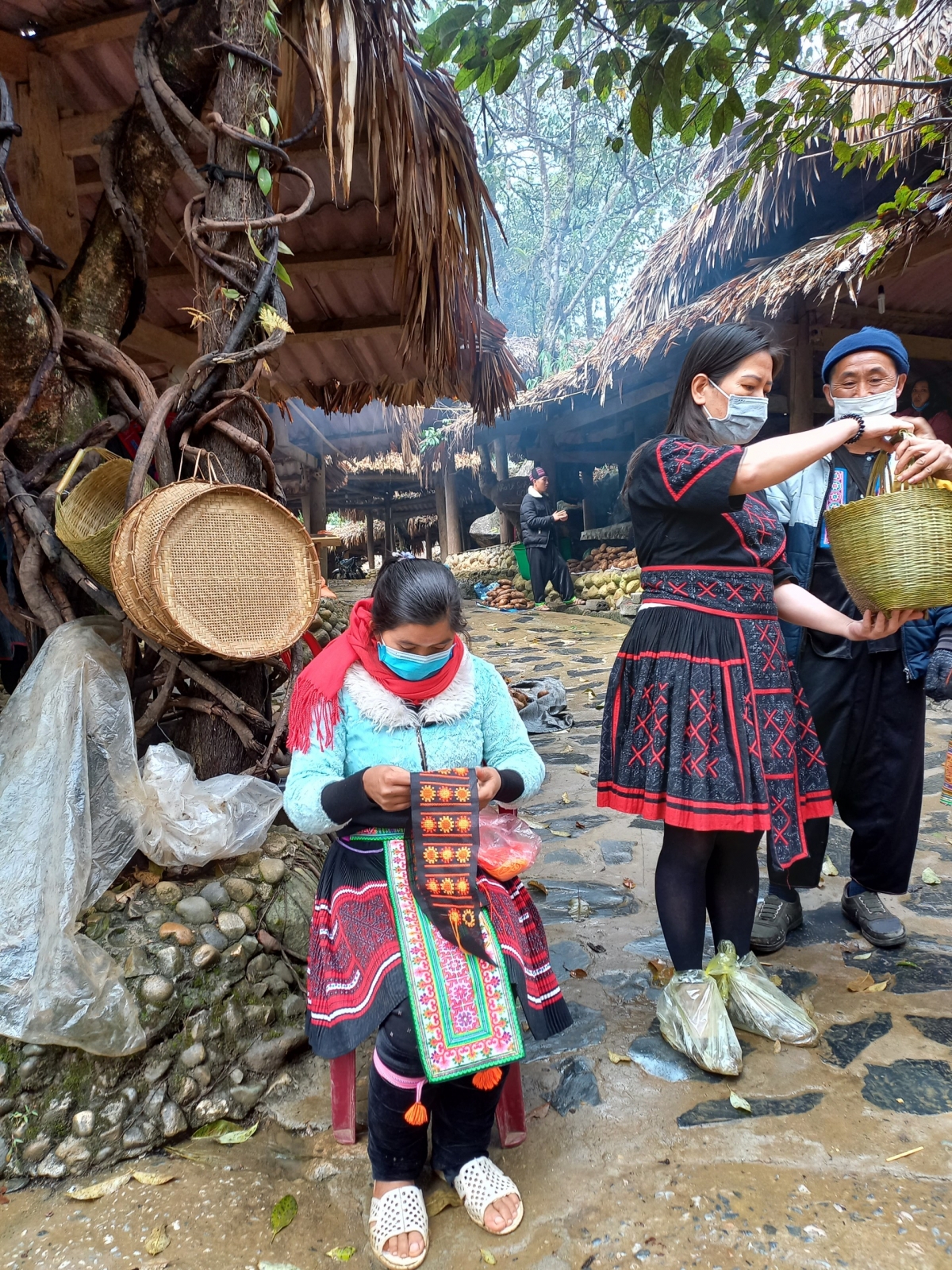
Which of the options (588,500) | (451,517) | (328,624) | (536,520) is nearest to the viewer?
(328,624)

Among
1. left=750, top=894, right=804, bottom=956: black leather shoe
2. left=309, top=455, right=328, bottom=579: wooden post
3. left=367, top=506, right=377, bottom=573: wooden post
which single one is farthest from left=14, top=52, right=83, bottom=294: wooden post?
left=367, top=506, right=377, bottom=573: wooden post

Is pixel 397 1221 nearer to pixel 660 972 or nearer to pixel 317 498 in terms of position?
pixel 660 972

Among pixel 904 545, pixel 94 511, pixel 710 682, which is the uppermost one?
pixel 94 511

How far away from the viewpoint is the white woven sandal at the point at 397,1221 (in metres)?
1.36

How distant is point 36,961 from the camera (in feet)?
5.26

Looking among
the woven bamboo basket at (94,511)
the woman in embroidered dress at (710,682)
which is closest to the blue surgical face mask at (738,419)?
the woman in embroidered dress at (710,682)

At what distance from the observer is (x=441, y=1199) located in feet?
4.96

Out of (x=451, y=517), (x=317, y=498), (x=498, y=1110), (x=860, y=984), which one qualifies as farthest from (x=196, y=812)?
(x=451, y=517)

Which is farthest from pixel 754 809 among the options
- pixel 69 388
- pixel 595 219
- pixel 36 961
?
pixel 595 219

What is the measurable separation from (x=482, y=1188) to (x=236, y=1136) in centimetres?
58

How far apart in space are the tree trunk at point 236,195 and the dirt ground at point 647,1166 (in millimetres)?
1166

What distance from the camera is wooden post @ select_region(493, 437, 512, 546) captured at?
1362 centimetres

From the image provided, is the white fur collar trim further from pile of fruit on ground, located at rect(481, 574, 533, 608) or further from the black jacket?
pile of fruit on ground, located at rect(481, 574, 533, 608)

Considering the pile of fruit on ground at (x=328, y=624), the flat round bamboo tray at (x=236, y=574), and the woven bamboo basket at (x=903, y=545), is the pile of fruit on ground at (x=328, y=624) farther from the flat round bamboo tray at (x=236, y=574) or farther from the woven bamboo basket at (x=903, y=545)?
the woven bamboo basket at (x=903, y=545)
